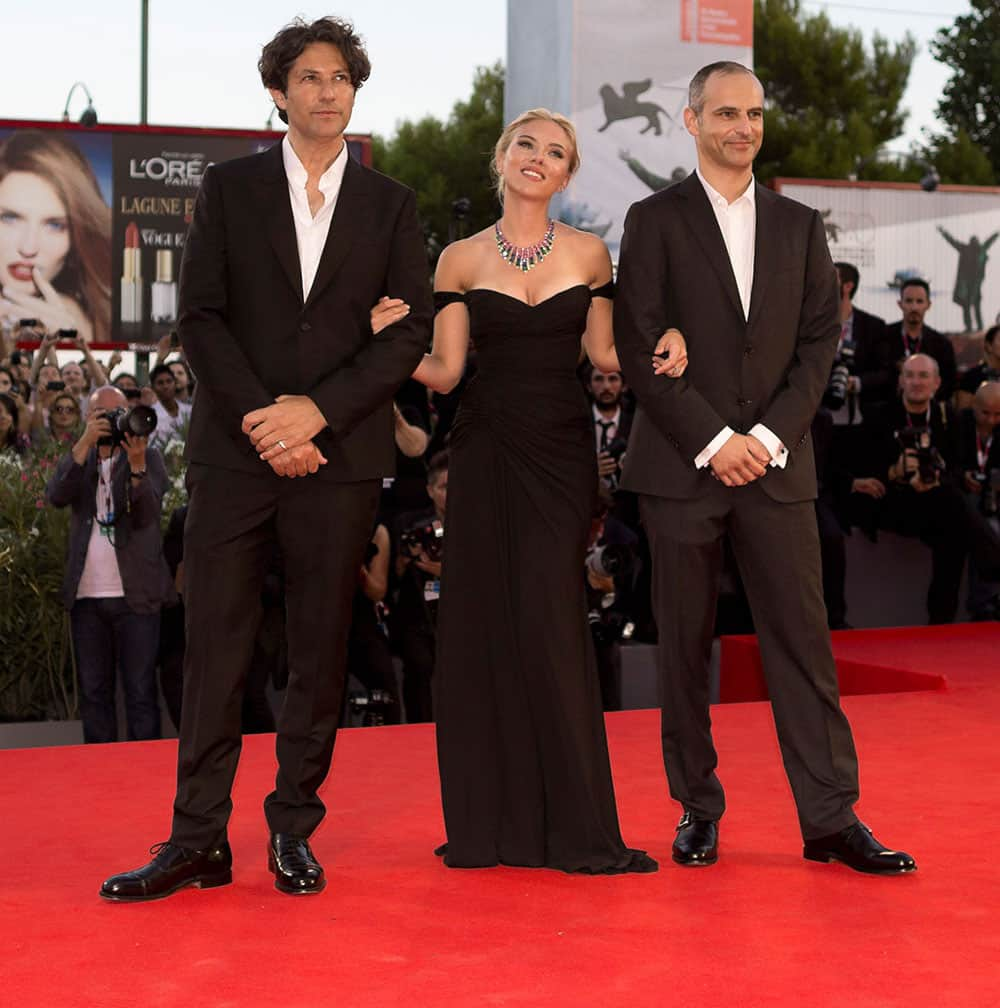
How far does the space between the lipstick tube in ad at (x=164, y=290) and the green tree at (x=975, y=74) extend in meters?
24.3

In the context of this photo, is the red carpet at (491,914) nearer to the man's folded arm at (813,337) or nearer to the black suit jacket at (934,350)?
the man's folded arm at (813,337)

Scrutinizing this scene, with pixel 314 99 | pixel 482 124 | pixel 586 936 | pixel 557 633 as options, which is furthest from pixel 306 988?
pixel 482 124

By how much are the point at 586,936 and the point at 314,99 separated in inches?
65.1

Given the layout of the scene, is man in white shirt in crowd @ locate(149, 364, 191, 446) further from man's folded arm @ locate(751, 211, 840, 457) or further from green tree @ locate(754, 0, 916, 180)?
green tree @ locate(754, 0, 916, 180)

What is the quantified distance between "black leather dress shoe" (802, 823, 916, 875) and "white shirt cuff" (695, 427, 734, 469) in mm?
805

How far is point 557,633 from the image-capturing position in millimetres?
3336

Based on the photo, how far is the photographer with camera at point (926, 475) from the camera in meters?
7.63

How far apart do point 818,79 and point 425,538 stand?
1121 inches

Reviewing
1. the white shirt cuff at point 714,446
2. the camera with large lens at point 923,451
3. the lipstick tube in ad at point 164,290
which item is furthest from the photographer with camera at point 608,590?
the lipstick tube in ad at point 164,290

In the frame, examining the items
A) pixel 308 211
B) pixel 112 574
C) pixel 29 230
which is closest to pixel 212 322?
pixel 308 211

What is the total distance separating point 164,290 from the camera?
15.0m

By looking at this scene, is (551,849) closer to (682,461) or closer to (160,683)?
(682,461)

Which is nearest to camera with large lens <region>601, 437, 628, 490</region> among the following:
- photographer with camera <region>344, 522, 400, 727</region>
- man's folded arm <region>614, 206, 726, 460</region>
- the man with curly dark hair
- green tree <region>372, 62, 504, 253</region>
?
photographer with camera <region>344, 522, 400, 727</region>

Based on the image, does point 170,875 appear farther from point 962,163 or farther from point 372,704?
point 962,163
